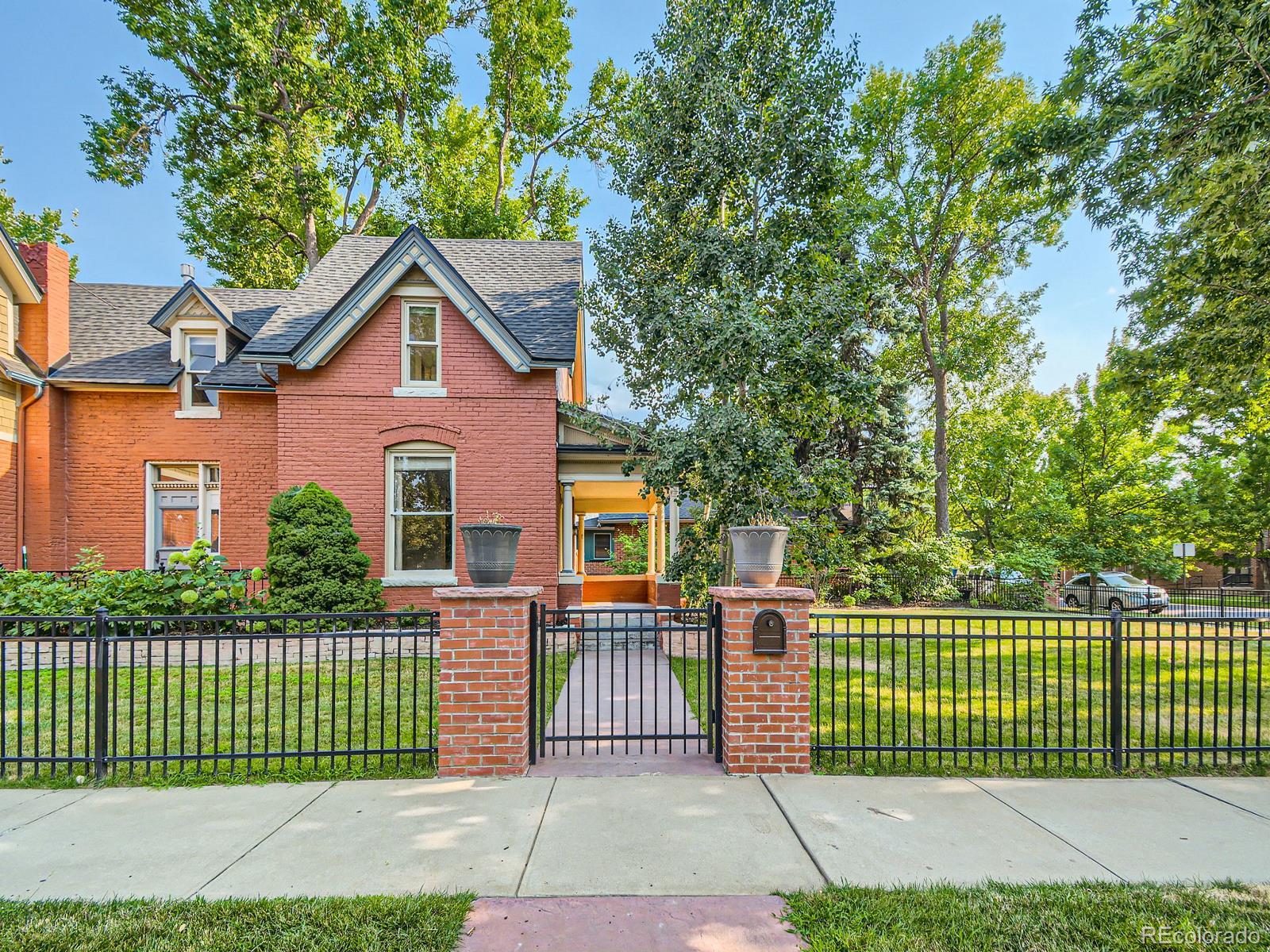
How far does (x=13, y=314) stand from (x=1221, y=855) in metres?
21.1

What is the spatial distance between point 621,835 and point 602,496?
1170cm

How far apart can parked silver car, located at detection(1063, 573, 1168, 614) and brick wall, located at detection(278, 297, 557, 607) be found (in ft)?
68.2

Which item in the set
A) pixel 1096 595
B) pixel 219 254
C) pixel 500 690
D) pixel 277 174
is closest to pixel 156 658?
pixel 500 690

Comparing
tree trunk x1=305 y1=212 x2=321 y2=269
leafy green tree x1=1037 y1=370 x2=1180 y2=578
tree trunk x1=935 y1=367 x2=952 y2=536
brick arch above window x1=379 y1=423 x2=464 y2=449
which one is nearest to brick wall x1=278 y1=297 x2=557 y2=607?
brick arch above window x1=379 y1=423 x2=464 y2=449

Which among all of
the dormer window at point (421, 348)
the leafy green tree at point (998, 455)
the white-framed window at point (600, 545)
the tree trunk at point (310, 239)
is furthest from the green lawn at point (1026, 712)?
the white-framed window at point (600, 545)

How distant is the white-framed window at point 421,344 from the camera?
11.7 meters

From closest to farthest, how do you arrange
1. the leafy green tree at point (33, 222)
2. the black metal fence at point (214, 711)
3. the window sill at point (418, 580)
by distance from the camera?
the black metal fence at point (214, 711) → the window sill at point (418, 580) → the leafy green tree at point (33, 222)

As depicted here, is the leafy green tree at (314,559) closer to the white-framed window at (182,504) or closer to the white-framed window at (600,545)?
the white-framed window at (182,504)

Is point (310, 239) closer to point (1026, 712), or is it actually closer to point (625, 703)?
point (625, 703)

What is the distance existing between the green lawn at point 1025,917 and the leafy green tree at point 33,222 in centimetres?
3246

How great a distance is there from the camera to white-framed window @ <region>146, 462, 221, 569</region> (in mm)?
13922

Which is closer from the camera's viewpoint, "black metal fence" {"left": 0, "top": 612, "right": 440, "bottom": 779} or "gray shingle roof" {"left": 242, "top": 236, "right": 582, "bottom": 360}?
"black metal fence" {"left": 0, "top": 612, "right": 440, "bottom": 779}

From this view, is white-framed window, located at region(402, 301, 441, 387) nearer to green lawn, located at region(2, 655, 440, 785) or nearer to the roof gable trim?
the roof gable trim

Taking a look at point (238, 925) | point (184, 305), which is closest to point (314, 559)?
point (184, 305)
